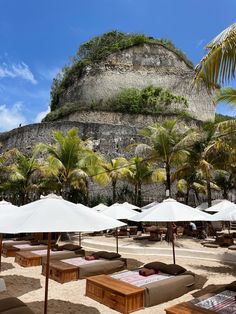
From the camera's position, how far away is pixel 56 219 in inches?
184

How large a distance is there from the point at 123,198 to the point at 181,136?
10747mm

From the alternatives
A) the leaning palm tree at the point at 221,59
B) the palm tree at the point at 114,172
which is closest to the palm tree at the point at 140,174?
the palm tree at the point at 114,172

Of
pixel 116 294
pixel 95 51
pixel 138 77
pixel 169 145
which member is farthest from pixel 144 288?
pixel 95 51

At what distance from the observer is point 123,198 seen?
2597cm

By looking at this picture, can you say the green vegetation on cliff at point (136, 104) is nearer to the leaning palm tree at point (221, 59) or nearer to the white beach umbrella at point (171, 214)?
the white beach umbrella at point (171, 214)

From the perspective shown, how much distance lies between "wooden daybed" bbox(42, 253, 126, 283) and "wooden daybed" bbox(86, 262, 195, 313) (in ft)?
3.96

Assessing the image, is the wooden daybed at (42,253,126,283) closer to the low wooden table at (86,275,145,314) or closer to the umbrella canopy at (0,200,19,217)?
the low wooden table at (86,275,145,314)

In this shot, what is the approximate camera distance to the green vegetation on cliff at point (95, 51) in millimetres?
43344

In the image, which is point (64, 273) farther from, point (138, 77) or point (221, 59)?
point (138, 77)

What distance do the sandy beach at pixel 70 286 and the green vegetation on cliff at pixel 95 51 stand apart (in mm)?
36291

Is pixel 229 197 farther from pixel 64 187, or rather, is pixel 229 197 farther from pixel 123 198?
pixel 64 187

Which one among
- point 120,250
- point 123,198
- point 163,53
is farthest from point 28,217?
point 163,53

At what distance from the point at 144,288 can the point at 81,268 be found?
8.65 ft

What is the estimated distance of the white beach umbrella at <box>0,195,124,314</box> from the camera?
14.6 feet
